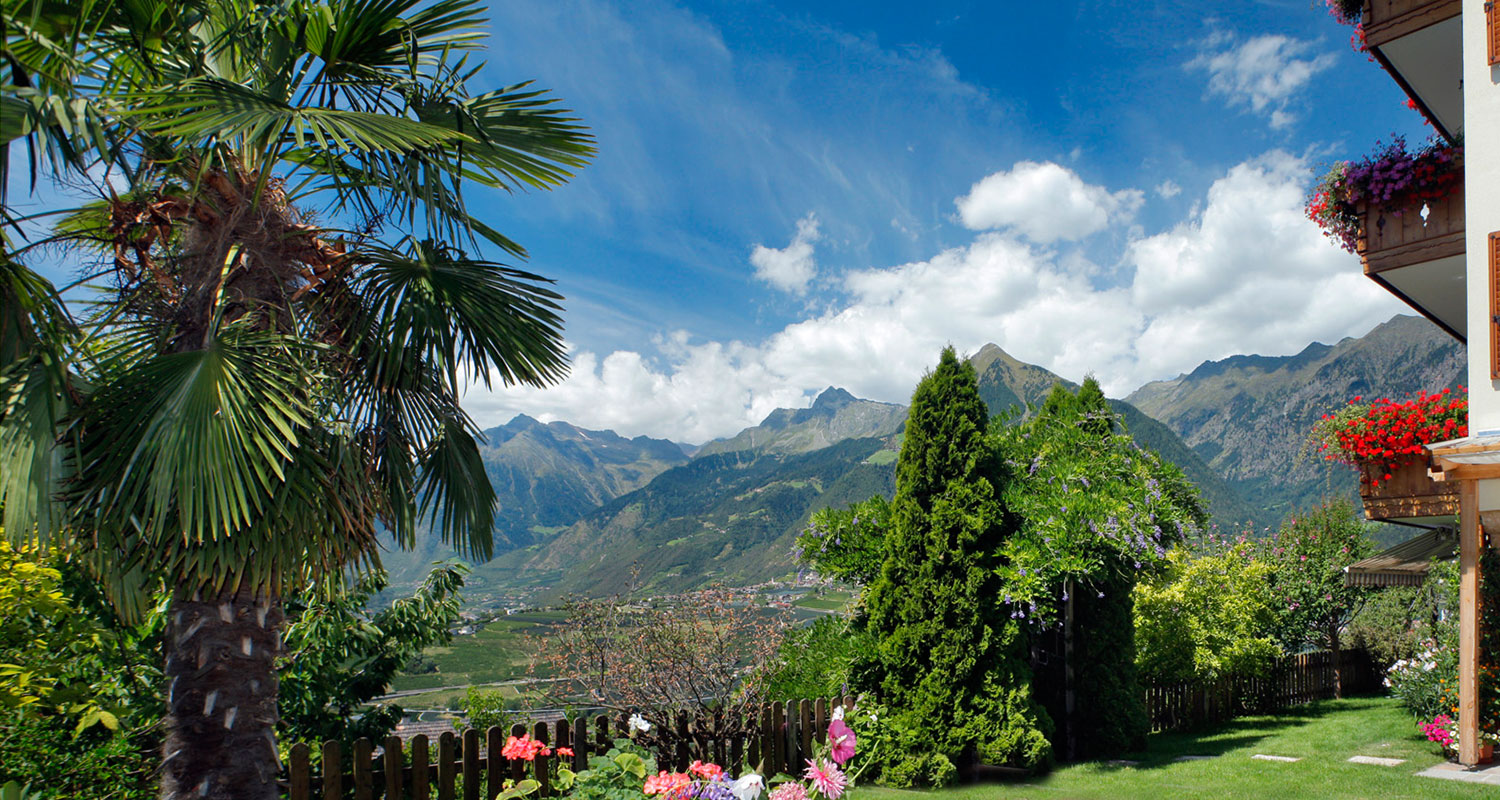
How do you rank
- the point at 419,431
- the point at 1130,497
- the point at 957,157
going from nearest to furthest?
the point at 419,431, the point at 1130,497, the point at 957,157

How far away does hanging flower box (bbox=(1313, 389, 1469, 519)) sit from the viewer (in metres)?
8.70

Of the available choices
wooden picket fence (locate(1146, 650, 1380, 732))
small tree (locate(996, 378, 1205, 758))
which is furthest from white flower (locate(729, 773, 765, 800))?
wooden picket fence (locate(1146, 650, 1380, 732))

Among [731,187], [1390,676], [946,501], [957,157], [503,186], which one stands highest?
[731,187]

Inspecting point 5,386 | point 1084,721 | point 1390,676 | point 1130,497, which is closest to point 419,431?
point 5,386

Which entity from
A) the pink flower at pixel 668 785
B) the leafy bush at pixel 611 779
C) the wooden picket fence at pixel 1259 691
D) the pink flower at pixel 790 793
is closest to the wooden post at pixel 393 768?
the leafy bush at pixel 611 779

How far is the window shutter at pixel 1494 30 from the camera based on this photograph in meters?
6.92

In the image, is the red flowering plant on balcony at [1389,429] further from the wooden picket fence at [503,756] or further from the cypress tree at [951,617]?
the wooden picket fence at [503,756]

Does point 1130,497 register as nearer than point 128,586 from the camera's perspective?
No

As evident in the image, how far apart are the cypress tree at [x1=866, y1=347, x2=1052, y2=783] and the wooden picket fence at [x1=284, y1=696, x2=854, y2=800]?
1.69 metres

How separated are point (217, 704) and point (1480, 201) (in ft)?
33.9

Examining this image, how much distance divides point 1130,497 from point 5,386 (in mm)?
9373

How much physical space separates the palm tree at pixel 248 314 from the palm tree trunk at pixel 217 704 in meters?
0.01

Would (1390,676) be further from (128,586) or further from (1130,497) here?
(128,586)

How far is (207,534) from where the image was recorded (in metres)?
3.70
